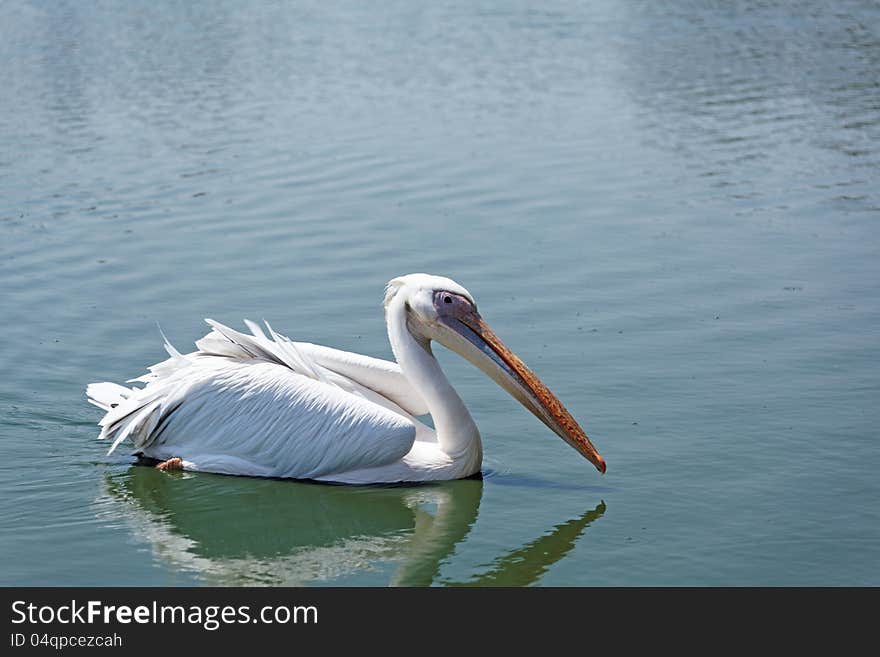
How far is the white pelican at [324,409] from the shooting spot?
223 inches

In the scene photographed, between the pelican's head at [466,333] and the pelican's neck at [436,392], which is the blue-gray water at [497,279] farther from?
the pelican's head at [466,333]

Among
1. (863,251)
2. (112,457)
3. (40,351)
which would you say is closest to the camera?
(112,457)

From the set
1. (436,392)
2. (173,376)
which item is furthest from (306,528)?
(173,376)

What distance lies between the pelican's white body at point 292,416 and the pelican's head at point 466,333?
1.2 inches

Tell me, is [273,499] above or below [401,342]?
below

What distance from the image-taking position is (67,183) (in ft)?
38.8

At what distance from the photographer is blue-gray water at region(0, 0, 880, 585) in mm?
5219

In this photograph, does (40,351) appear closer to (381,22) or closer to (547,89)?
(547,89)

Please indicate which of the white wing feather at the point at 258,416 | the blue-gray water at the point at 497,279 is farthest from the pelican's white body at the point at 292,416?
the blue-gray water at the point at 497,279

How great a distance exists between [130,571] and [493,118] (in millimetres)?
10076

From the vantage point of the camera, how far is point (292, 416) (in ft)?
18.6

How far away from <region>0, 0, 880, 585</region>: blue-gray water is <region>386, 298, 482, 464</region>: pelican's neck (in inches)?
7.1

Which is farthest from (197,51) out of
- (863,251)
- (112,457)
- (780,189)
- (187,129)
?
(112,457)

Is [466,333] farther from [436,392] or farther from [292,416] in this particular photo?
[292,416]
